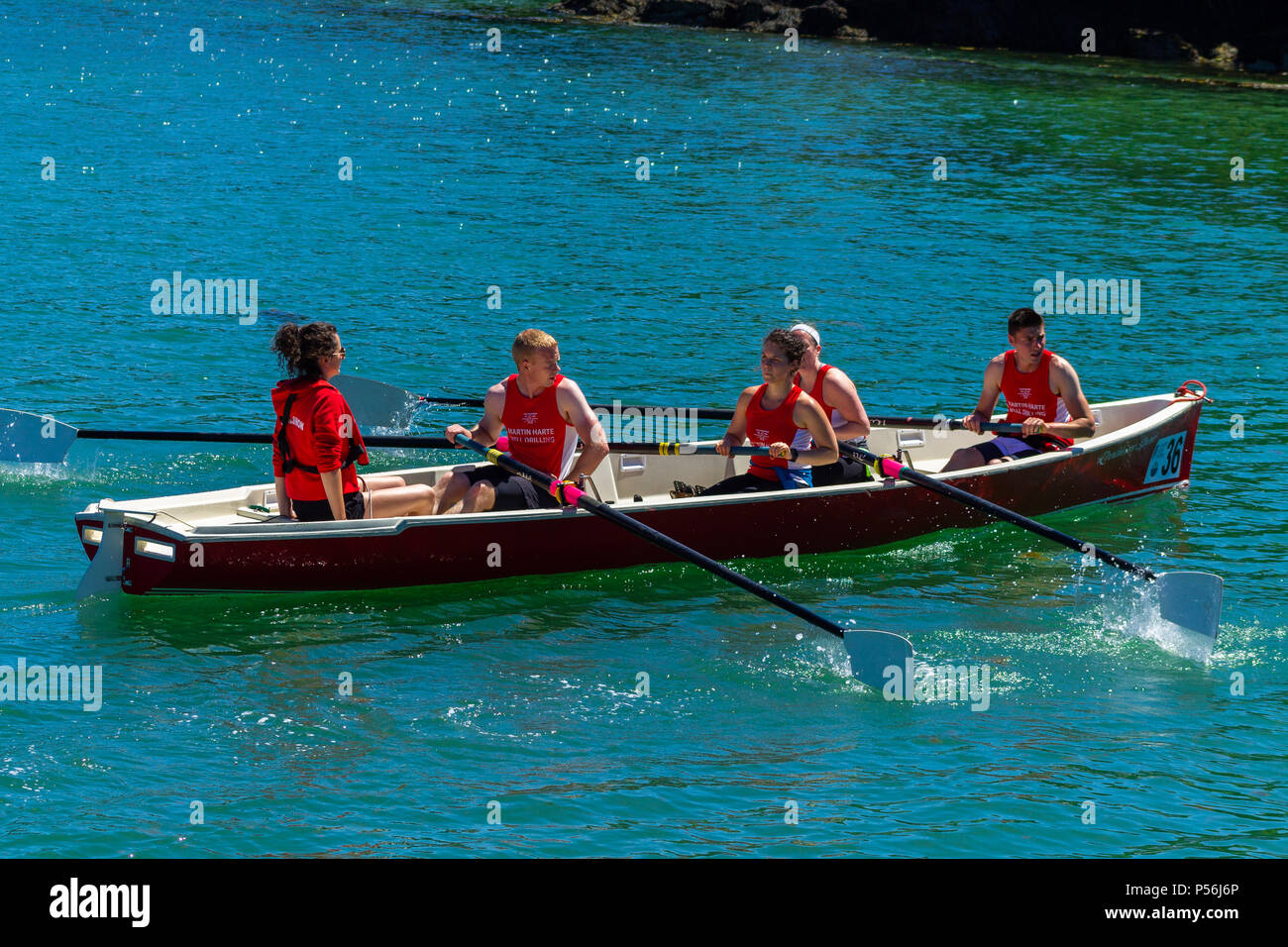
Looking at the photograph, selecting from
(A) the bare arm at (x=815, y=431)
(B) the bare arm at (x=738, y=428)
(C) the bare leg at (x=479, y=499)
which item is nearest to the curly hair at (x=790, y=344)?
(A) the bare arm at (x=815, y=431)

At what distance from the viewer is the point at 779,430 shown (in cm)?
1138

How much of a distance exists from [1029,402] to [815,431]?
236cm

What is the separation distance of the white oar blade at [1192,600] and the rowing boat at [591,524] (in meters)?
2.07

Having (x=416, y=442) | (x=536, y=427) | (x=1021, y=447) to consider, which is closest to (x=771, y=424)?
(x=536, y=427)

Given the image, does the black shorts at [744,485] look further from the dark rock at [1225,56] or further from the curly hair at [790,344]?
the dark rock at [1225,56]

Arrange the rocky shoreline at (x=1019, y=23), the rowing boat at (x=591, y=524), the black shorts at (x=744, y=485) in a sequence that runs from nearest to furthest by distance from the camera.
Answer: the rowing boat at (x=591, y=524) < the black shorts at (x=744, y=485) < the rocky shoreline at (x=1019, y=23)

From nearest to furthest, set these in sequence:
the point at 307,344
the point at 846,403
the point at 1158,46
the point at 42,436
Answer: the point at 307,344 < the point at 846,403 < the point at 42,436 < the point at 1158,46

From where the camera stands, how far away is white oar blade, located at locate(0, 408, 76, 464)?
12.1m

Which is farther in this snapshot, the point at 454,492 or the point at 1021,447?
the point at 1021,447

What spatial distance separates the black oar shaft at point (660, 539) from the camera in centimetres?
956

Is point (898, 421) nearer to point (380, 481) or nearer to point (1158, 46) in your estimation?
point (380, 481)

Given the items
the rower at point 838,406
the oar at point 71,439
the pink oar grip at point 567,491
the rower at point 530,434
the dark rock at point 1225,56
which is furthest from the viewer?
the dark rock at point 1225,56

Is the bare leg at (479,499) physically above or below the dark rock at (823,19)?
below

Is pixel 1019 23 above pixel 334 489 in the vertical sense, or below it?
above
